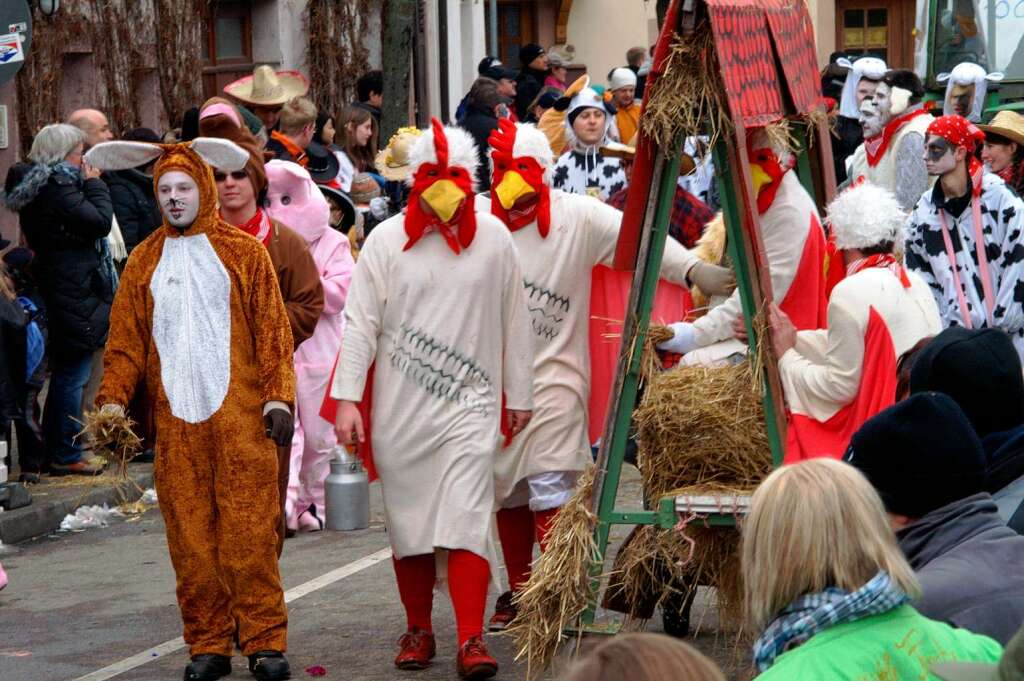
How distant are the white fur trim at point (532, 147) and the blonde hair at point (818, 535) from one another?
13.6ft

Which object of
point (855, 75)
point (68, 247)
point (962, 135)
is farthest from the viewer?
point (855, 75)

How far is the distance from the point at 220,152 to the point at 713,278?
6.12ft

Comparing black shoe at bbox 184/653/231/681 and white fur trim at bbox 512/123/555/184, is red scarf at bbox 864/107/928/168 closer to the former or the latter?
white fur trim at bbox 512/123/555/184

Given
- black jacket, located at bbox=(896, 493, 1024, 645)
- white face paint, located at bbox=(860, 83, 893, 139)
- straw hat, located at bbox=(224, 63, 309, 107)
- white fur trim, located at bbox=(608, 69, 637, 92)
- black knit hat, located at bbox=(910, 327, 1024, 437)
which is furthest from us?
white fur trim, located at bbox=(608, 69, 637, 92)

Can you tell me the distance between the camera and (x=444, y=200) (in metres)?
6.96

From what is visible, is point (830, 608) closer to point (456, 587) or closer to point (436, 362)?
point (456, 587)

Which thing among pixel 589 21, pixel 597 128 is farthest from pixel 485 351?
pixel 589 21

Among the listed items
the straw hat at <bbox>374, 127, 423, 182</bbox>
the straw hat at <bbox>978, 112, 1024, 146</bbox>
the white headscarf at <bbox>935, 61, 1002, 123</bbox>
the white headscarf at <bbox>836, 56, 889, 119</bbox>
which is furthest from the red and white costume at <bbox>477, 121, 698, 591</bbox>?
the white headscarf at <bbox>935, 61, 1002, 123</bbox>

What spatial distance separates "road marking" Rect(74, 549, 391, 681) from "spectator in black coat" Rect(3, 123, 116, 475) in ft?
8.07

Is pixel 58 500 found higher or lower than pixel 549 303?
lower

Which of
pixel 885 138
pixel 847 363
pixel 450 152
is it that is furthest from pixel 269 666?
pixel 885 138

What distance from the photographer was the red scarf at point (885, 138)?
40.0 feet

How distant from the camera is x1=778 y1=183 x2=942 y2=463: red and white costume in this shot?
619 centimetres

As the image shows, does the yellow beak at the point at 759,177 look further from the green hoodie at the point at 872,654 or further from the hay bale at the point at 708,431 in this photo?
the green hoodie at the point at 872,654
